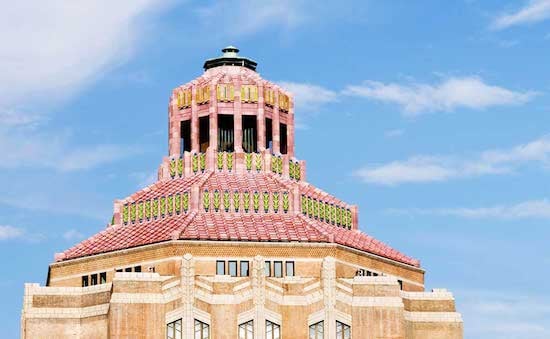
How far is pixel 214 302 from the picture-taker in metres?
132

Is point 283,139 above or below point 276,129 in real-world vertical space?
above

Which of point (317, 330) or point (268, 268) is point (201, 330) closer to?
point (268, 268)

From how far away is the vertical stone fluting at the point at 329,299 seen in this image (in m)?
133

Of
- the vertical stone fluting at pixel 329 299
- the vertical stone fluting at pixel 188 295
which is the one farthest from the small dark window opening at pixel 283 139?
the vertical stone fluting at pixel 188 295

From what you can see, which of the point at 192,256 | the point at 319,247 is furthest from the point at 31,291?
the point at 319,247

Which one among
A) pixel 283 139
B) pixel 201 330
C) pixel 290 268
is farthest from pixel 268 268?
pixel 283 139

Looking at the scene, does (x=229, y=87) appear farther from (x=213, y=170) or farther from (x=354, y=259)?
(x=354, y=259)

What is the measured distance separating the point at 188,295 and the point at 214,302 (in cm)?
203

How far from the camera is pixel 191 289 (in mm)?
132000

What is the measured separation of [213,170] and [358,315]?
20.8 meters

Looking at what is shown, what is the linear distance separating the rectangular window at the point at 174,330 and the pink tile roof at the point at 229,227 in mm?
7740

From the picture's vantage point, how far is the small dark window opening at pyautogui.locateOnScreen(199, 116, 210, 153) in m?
152

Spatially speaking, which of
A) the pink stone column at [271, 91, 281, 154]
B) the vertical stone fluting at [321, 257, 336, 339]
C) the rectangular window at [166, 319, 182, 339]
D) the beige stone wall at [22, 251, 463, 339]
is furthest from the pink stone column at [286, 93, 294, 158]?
the rectangular window at [166, 319, 182, 339]

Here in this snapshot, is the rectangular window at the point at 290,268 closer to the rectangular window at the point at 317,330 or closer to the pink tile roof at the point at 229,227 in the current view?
the pink tile roof at the point at 229,227
